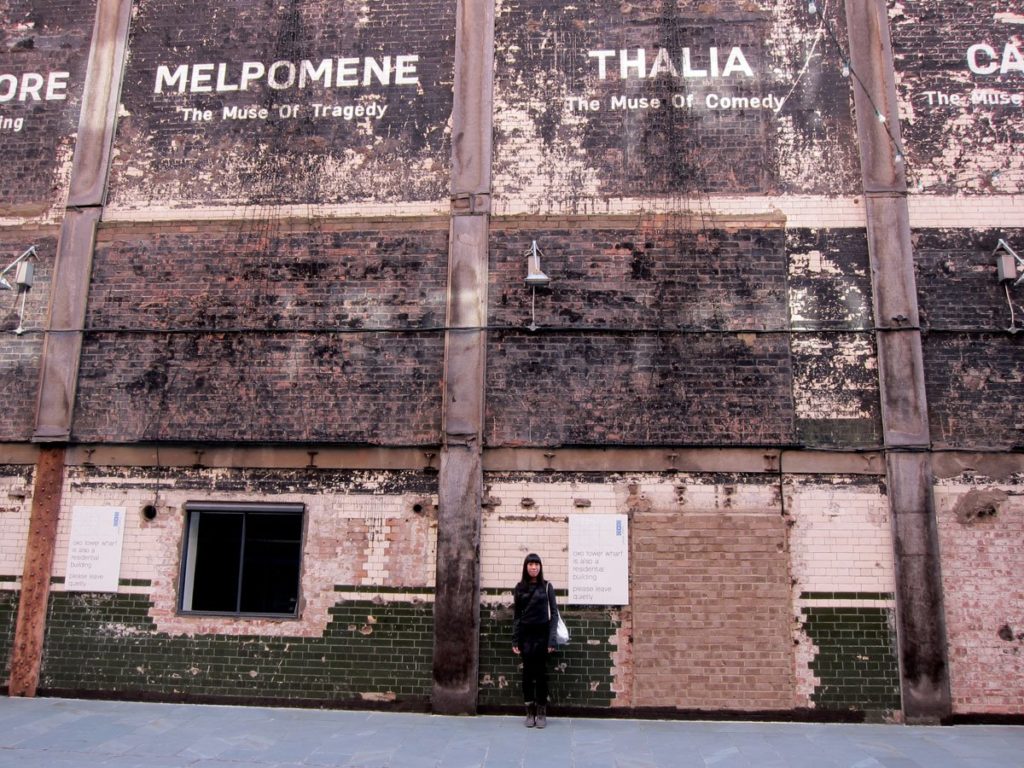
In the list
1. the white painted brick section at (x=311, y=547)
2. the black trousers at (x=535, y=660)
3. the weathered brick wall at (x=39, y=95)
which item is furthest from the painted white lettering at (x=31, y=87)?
the black trousers at (x=535, y=660)

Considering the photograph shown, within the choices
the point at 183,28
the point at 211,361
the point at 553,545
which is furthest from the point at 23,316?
the point at 553,545

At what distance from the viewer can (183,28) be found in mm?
10203

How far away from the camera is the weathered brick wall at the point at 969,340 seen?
8.48 m

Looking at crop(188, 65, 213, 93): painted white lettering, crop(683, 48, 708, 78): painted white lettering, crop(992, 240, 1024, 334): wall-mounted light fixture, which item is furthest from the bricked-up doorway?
crop(188, 65, 213, 93): painted white lettering

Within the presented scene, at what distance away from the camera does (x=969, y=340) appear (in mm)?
8656

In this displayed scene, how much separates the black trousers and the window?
280 cm

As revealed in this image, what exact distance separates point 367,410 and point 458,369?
121 centimetres

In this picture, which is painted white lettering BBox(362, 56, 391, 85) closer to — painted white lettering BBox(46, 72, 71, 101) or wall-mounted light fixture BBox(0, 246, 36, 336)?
painted white lettering BBox(46, 72, 71, 101)

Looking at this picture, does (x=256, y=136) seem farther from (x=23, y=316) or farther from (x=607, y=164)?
(x=607, y=164)

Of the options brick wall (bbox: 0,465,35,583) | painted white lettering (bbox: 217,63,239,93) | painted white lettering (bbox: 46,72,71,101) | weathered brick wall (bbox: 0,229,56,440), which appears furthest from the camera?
painted white lettering (bbox: 46,72,71,101)

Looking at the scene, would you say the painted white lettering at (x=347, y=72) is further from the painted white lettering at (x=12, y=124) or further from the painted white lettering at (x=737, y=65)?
the painted white lettering at (x=737, y=65)

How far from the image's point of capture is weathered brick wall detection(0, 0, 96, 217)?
9.84 metres

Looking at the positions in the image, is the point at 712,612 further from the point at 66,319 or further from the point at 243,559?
the point at 66,319

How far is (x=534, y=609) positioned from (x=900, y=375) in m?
4.95
